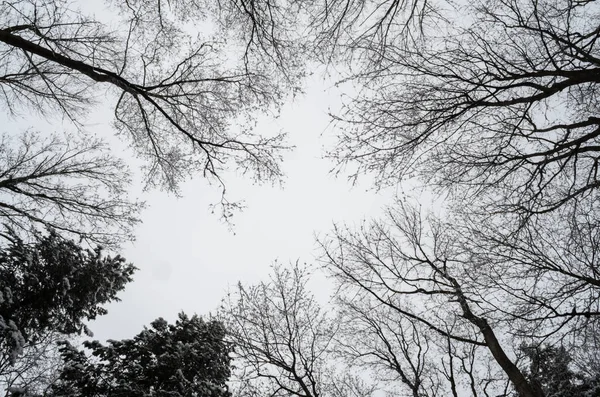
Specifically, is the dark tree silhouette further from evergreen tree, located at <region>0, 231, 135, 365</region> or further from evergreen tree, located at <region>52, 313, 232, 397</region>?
evergreen tree, located at <region>52, 313, 232, 397</region>

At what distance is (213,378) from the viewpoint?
943 cm

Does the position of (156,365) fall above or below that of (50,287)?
below

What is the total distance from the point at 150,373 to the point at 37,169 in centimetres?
630

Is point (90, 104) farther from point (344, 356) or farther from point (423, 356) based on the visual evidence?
point (423, 356)

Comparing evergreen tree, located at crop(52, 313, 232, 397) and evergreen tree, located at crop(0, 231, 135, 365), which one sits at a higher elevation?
evergreen tree, located at crop(0, 231, 135, 365)

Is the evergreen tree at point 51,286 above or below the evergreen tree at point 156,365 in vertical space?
above

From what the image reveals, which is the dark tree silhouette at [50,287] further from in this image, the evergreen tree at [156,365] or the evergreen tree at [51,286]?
the evergreen tree at [156,365]

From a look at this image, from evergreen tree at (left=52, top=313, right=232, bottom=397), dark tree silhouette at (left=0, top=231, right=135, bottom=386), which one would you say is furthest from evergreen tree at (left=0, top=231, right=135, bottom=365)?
evergreen tree at (left=52, top=313, right=232, bottom=397)

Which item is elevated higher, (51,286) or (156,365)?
(51,286)

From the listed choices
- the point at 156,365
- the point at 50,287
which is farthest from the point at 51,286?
the point at 156,365

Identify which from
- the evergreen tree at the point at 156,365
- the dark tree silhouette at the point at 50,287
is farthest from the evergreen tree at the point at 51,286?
the evergreen tree at the point at 156,365

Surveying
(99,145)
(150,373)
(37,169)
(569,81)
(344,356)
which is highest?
(99,145)

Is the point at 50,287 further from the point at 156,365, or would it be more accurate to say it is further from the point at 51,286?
the point at 156,365

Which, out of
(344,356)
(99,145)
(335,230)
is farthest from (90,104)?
(344,356)
